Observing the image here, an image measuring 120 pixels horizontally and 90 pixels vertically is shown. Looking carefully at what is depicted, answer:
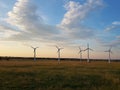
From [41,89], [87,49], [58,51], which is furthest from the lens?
[87,49]

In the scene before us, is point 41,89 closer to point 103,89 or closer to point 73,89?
point 73,89

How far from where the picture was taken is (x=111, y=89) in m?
22.3

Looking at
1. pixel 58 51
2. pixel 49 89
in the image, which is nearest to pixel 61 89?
pixel 49 89

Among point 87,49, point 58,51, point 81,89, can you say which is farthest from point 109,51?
point 81,89

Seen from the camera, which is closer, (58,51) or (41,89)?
(41,89)

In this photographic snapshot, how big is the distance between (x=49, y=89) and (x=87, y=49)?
111 meters

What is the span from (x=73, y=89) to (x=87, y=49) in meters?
110

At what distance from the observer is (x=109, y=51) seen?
137m

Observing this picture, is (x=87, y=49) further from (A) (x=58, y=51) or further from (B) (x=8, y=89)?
(B) (x=8, y=89)

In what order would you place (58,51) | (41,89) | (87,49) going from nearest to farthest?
(41,89), (58,51), (87,49)

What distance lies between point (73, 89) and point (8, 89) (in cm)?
585

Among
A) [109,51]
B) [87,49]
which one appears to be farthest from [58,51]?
[109,51]

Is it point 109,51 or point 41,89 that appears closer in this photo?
point 41,89

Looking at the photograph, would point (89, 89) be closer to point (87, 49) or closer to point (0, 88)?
point (0, 88)
